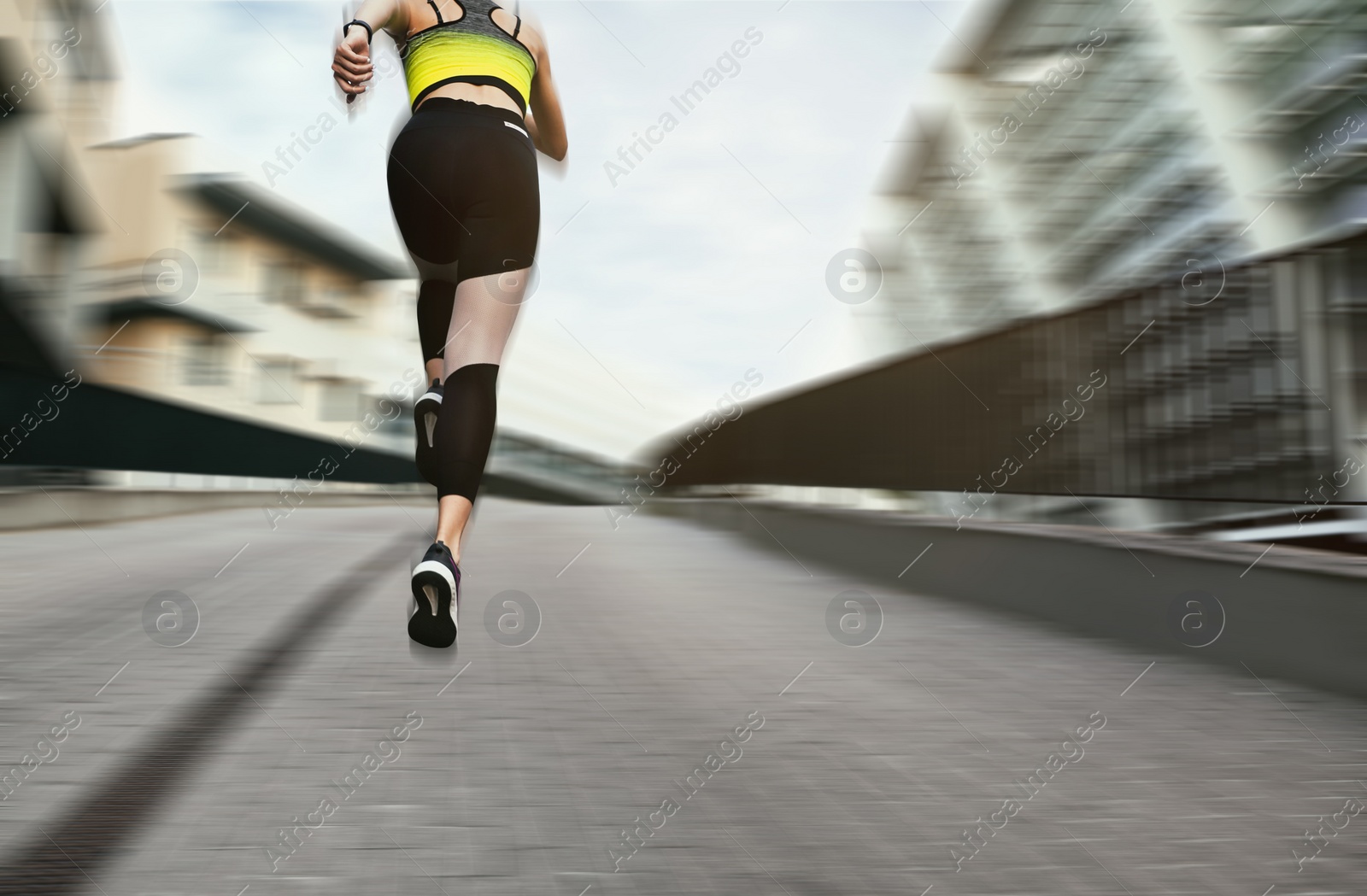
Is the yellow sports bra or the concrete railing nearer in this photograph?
the yellow sports bra

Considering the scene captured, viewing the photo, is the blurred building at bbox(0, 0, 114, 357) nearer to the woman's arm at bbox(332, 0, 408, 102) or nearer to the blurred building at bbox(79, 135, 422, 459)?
the blurred building at bbox(79, 135, 422, 459)

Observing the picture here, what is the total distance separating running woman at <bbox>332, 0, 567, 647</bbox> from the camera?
2.80 m

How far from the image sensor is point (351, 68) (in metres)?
2.55

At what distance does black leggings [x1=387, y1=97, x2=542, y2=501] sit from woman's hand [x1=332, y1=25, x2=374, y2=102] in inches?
11.1

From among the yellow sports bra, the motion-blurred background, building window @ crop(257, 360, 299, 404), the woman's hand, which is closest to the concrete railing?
the motion-blurred background

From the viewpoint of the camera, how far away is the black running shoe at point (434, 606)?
266 centimetres

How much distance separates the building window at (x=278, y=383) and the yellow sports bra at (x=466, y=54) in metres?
44.6

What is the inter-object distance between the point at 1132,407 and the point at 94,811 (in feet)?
16.9

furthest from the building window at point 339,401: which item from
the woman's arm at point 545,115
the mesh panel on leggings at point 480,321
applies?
the mesh panel on leggings at point 480,321

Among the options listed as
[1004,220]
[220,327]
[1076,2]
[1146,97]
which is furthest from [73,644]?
[220,327]

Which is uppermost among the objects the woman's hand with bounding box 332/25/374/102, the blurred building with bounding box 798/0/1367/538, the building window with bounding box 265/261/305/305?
the blurred building with bounding box 798/0/1367/538

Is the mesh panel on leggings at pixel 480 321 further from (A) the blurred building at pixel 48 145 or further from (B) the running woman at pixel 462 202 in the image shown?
(A) the blurred building at pixel 48 145

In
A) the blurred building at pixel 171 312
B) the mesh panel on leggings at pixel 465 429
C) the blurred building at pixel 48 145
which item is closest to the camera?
the mesh panel on leggings at pixel 465 429

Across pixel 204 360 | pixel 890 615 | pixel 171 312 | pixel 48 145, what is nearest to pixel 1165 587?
pixel 890 615
